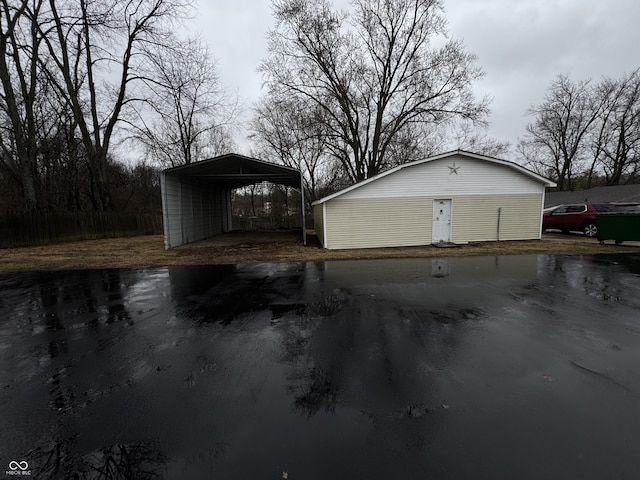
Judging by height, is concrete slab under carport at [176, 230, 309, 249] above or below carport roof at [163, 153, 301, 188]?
below

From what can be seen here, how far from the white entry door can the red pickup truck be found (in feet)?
23.0

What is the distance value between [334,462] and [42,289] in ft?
27.0

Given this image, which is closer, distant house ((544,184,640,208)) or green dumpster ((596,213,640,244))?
green dumpster ((596,213,640,244))

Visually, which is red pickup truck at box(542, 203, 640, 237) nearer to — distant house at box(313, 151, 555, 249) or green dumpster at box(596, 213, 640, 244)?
green dumpster at box(596, 213, 640, 244)

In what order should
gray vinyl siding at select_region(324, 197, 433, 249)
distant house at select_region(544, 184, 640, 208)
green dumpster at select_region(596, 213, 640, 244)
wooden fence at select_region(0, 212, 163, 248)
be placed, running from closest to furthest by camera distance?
green dumpster at select_region(596, 213, 640, 244) → gray vinyl siding at select_region(324, 197, 433, 249) → wooden fence at select_region(0, 212, 163, 248) → distant house at select_region(544, 184, 640, 208)

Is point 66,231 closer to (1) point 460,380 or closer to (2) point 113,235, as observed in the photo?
(2) point 113,235

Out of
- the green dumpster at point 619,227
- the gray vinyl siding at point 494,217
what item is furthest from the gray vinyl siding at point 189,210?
the green dumpster at point 619,227

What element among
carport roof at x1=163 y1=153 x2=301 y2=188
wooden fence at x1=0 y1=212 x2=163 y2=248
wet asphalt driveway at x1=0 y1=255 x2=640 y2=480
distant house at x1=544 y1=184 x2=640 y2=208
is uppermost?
carport roof at x1=163 y1=153 x2=301 y2=188

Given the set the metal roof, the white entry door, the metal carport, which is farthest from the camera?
the metal carport

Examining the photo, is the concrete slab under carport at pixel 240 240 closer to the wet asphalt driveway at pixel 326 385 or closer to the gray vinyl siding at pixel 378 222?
the gray vinyl siding at pixel 378 222

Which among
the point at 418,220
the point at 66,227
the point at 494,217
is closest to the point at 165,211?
the point at 66,227

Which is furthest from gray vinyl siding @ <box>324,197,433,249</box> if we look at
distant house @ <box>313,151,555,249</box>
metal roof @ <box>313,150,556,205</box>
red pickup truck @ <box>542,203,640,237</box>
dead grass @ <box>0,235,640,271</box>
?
red pickup truck @ <box>542,203,640,237</box>

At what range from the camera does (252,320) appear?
4.75 meters

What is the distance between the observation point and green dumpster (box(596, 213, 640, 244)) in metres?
11.2
